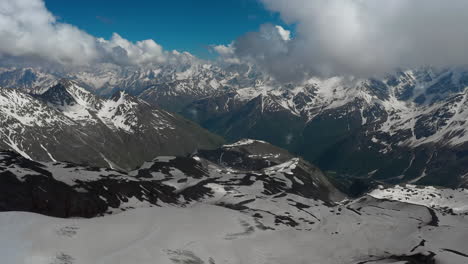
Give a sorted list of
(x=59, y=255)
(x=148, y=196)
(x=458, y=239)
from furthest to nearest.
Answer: (x=148, y=196) < (x=458, y=239) < (x=59, y=255)

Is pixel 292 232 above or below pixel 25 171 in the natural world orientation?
below

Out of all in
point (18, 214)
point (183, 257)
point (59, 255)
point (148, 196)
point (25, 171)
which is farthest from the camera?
point (148, 196)

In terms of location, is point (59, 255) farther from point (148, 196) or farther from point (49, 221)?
point (148, 196)

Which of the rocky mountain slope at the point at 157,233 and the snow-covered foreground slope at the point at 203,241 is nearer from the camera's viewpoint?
the snow-covered foreground slope at the point at 203,241

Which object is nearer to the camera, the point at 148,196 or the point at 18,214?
the point at 18,214

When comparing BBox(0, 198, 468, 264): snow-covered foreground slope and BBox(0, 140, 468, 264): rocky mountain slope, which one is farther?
BBox(0, 140, 468, 264): rocky mountain slope

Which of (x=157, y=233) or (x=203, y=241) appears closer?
(x=157, y=233)

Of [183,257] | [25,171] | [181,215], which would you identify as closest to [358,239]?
[181,215]

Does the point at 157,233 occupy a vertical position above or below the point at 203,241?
above
